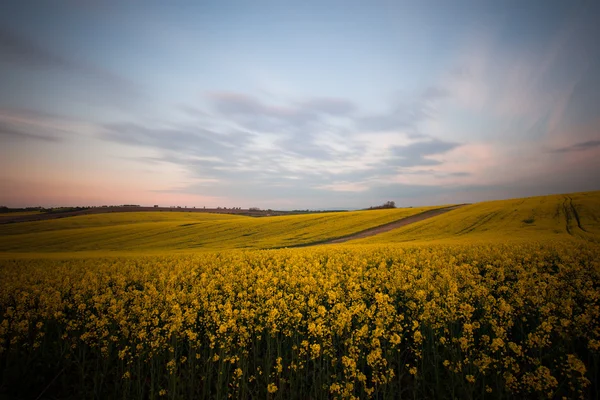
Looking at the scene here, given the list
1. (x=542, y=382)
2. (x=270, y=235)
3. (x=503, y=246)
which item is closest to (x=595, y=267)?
(x=503, y=246)

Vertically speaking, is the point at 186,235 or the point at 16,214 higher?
the point at 16,214

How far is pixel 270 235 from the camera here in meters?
38.5

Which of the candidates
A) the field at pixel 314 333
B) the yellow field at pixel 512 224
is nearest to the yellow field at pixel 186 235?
the yellow field at pixel 512 224

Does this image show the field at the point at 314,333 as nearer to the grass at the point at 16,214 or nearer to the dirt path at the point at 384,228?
the dirt path at the point at 384,228

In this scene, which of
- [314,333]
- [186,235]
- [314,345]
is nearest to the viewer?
[314,345]

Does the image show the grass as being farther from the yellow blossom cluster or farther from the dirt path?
the yellow blossom cluster

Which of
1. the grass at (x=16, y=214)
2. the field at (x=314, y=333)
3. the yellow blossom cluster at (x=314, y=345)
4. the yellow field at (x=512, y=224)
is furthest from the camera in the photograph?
the grass at (x=16, y=214)

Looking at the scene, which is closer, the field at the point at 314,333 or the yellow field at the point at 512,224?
the field at the point at 314,333

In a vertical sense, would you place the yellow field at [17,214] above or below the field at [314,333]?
above

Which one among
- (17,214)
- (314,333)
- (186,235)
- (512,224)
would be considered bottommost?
(186,235)

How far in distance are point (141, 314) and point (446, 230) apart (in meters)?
34.0

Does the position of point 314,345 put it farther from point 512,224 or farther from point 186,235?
point 186,235

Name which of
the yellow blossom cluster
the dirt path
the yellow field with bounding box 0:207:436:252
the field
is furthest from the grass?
the yellow blossom cluster

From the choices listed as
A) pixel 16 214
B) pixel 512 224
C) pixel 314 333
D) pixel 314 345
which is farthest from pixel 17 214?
pixel 512 224
